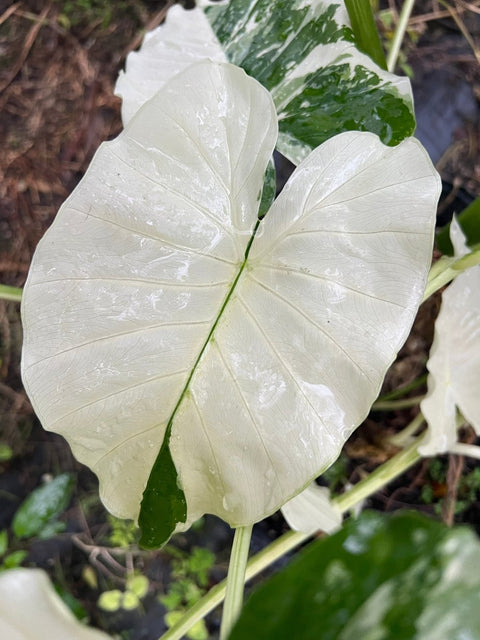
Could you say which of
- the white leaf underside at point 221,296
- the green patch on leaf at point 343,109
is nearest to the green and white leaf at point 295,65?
the green patch on leaf at point 343,109

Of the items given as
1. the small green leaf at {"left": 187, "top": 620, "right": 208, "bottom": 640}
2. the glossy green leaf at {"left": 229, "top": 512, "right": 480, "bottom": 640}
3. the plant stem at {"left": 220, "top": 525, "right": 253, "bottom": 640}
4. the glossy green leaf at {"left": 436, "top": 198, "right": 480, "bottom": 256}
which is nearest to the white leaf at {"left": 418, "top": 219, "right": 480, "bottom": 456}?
the glossy green leaf at {"left": 436, "top": 198, "right": 480, "bottom": 256}

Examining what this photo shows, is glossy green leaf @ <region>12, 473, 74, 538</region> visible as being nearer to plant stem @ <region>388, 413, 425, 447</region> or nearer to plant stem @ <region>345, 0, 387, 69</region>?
plant stem @ <region>388, 413, 425, 447</region>

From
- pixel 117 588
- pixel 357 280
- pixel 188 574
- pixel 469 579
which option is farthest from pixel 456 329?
pixel 117 588

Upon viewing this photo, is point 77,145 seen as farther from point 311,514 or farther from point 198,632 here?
point 198,632

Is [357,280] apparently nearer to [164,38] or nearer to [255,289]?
[255,289]

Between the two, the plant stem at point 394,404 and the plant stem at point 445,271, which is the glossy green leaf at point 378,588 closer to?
the plant stem at point 445,271
